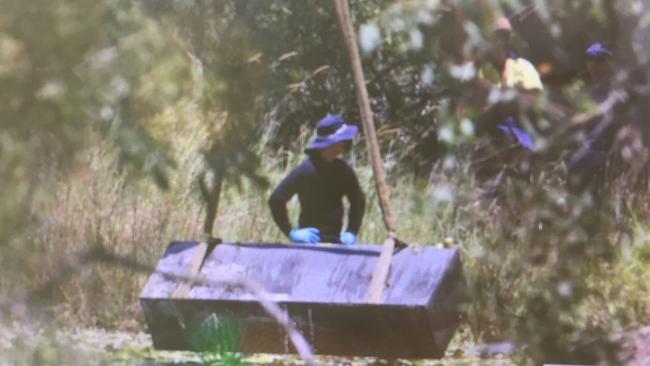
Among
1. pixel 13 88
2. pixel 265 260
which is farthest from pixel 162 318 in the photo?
pixel 13 88

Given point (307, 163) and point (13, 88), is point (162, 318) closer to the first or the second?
point (307, 163)

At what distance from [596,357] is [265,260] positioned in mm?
1231

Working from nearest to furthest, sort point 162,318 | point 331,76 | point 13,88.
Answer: point 13,88 < point 162,318 < point 331,76

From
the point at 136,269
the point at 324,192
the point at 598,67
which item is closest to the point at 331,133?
the point at 324,192

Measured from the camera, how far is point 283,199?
4.07m

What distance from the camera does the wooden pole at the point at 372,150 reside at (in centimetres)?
342

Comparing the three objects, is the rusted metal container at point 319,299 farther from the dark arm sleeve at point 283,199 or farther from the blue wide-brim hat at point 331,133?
the blue wide-brim hat at point 331,133

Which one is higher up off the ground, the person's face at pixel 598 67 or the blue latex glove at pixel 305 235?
the person's face at pixel 598 67

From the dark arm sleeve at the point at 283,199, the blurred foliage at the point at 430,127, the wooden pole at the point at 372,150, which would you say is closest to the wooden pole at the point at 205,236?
the blurred foliage at the point at 430,127

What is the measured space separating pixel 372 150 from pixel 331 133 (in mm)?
764

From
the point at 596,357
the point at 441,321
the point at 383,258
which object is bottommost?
the point at 596,357

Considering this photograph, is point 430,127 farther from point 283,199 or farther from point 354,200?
point 283,199

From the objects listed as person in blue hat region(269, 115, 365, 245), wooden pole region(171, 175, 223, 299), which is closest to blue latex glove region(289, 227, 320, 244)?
person in blue hat region(269, 115, 365, 245)

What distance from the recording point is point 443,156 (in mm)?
4809
